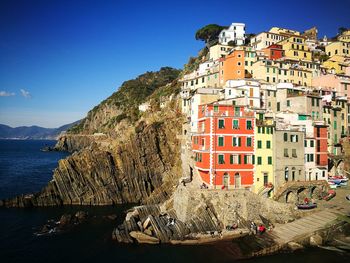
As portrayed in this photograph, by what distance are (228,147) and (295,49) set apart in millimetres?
51877

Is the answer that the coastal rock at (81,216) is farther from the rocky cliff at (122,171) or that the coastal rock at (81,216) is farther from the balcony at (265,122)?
the balcony at (265,122)

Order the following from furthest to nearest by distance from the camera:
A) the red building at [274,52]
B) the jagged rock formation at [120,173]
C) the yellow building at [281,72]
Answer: the red building at [274,52]
the yellow building at [281,72]
the jagged rock formation at [120,173]

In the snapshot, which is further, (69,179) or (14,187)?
(14,187)

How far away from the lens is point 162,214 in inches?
2004

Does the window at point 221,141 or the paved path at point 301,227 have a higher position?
the window at point 221,141

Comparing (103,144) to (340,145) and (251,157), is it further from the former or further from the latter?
(340,145)

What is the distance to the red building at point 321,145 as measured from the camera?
5134 cm

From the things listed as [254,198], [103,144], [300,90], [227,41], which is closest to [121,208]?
[103,144]

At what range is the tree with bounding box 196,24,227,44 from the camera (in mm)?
114375

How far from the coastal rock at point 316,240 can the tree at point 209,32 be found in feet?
300

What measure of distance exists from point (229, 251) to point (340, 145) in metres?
39.3

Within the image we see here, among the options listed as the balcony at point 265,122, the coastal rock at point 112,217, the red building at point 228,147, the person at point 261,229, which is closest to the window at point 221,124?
the red building at point 228,147

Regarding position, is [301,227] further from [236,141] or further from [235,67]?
Result: [235,67]

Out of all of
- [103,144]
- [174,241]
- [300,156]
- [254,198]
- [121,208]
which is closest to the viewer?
[174,241]
